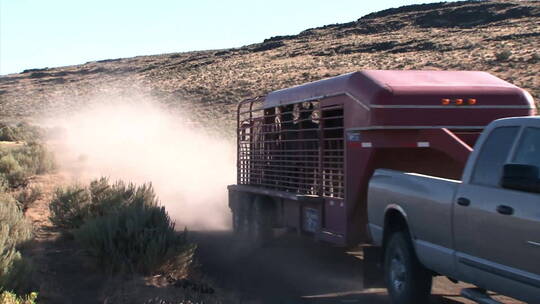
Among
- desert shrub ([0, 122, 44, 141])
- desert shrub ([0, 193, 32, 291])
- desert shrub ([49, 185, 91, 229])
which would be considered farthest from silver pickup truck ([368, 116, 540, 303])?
desert shrub ([0, 122, 44, 141])

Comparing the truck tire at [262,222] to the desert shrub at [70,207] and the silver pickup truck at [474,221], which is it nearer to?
the desert shrub at [70,207]

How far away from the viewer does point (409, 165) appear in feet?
31.6

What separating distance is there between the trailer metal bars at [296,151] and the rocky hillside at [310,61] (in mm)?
25478

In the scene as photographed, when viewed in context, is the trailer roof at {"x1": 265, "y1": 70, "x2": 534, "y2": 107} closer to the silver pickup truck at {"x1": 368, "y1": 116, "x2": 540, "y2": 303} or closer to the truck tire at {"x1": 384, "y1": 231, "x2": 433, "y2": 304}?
the silver pickup truck at {"x1": 368, "y1": 116, "x2": 540, "y2": 303}

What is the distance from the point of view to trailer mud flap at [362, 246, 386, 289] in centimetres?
886

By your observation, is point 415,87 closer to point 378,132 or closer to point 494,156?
point 378,132

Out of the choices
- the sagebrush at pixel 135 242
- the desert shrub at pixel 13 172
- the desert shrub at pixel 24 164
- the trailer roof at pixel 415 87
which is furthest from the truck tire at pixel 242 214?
the desert shrub at pixel 13 172

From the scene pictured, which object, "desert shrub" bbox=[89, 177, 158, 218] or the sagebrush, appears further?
"desert shrub" bbox=[89, 177, 158, 218]

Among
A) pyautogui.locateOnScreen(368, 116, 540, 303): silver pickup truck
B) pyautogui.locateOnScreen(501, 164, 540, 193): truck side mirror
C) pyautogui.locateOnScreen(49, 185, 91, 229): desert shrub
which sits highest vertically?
pyautogui.locateOnScreen(501, 164, 540, 193): truck side mirror

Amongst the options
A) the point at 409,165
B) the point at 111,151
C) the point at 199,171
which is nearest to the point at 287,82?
the point at 111,151

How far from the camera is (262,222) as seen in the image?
13.3m

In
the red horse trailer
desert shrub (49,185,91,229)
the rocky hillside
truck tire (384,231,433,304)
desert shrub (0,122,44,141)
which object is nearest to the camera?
truck tire (384,231,433,304)

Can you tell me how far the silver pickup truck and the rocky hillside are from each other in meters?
30.4

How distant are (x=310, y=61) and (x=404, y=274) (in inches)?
2328
